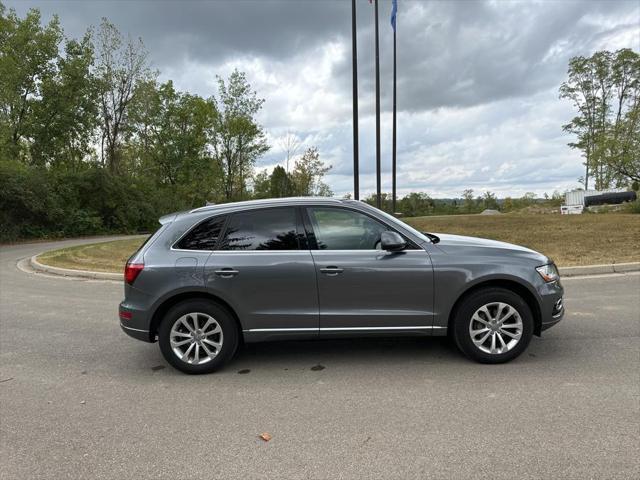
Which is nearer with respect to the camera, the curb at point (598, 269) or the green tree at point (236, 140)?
the curb at point (598, 269)

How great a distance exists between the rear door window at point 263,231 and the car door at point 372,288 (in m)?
0.31

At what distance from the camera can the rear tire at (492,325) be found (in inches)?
166

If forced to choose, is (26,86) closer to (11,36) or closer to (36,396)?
(11,36)

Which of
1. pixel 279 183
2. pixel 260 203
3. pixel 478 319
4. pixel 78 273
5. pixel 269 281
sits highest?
pixel 279 183

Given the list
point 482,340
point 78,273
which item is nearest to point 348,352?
point 482,340

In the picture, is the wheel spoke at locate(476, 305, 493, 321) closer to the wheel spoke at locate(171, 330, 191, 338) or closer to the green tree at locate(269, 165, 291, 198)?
the wheel spoke at locate(171, 330, 191, 338)

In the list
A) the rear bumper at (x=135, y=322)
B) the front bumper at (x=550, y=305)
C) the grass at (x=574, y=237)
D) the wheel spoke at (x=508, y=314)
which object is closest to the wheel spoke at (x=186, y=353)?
the rear bumper at (x=135, y=322)

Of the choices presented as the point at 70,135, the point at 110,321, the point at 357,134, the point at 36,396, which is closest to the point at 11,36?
the point at 70,135

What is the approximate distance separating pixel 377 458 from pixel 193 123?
4347cm

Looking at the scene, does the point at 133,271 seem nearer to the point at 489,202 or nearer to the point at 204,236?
the point at 204,236

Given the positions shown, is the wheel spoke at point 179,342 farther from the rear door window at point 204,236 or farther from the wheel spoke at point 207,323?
the rear door window at point 204,236

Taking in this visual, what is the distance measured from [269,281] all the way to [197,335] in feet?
2.94

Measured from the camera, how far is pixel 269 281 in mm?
4172

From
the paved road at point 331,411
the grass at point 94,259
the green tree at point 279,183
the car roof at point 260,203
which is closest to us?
the paved road at point 331,411
